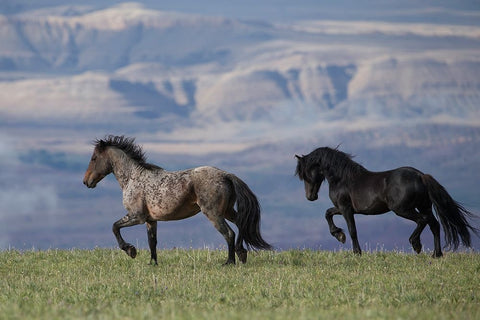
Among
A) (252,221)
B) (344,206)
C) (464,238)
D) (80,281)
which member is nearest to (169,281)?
(80,281)

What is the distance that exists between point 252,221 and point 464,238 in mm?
4967

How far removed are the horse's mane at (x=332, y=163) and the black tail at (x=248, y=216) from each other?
8.23 feet

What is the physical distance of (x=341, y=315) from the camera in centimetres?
886

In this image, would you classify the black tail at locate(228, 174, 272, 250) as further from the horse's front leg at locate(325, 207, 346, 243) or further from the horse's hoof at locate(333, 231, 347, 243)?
the horse's hoof at locate(333, 231, 347, 243)

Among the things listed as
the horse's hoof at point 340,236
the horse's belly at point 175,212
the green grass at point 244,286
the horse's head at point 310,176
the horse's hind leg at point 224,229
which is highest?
the horse's head at point 310,176

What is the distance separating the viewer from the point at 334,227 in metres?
16.8

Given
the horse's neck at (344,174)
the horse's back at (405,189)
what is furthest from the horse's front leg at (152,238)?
the horse's back at (405,189)

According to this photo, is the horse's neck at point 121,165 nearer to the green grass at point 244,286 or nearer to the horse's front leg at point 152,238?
the horse's front leg at point 152,238

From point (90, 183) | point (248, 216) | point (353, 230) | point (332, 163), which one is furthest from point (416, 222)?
point (90, 183)

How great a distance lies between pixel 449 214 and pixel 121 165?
7.04m

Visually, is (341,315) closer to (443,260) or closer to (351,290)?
(351,290)

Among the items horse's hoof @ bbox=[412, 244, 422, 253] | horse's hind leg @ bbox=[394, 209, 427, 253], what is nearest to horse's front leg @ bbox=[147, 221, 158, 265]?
horse's hind leg @ bbox=[394, 209, 427, 253]

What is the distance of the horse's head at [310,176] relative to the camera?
651 inches

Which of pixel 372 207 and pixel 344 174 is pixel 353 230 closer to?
pixel 372 207
